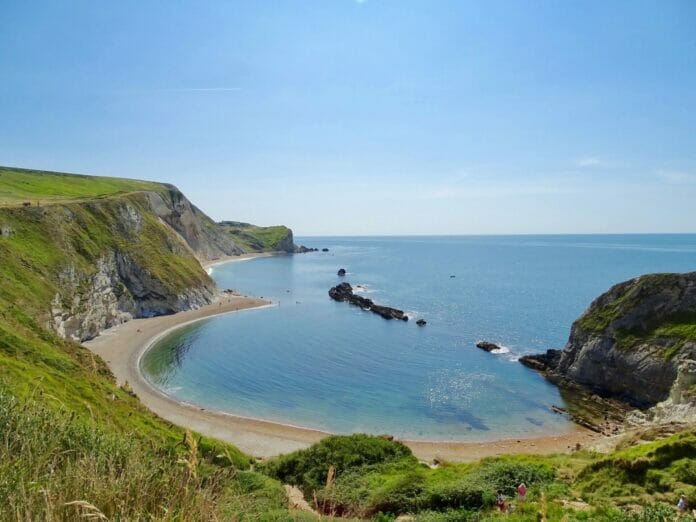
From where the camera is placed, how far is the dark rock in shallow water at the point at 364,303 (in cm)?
8075

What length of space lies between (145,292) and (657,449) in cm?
A: 7367

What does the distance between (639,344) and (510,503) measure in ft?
123

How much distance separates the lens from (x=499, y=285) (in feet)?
404

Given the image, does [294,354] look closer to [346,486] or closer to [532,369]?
[532,369]

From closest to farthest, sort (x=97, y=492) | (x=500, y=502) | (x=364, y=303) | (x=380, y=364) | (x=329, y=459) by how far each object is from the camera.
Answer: (x=97, y=492) < (x=500, y=502) < (x=329, y=459) < (x=380, y=364) < (x=364, y=303)

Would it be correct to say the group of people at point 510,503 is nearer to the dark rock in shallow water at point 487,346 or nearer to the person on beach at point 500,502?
the person on beach at point 500,502

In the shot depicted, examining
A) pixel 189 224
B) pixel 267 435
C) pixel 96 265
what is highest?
pixel 189 224

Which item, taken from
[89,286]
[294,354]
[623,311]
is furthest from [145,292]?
[623,311]

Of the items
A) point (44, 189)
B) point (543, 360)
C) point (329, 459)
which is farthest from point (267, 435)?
point (44, 189)

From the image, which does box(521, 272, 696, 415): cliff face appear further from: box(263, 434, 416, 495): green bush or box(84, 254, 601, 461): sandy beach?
box(263, 434, 416, 495): green bush

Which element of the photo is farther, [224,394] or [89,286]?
[89,286]

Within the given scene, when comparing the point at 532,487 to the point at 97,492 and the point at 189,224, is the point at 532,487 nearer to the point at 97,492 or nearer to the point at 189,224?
the point at 97,492

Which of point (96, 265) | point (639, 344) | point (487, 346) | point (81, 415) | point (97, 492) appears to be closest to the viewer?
point (97, 492)

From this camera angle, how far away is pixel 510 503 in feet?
47.9
